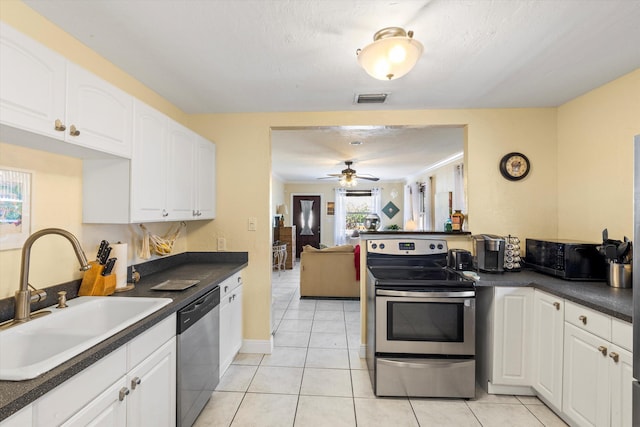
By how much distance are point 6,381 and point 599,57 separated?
3216mm

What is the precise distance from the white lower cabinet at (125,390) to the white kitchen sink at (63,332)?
0.28 feet

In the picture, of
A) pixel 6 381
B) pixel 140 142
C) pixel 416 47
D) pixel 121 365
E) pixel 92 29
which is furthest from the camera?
pixel 140 142

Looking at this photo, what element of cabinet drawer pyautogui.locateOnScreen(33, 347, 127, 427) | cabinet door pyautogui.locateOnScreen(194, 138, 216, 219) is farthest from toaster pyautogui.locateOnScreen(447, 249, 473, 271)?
cabinet drawer pyautogui.locateOnScreen(33, 347, 127, 427)

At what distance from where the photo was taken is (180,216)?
2.34 meters

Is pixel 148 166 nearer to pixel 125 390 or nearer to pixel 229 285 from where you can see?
pixel 229 285

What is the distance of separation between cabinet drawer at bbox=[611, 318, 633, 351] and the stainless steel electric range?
0.74 m

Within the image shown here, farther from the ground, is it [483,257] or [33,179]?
[33,179]

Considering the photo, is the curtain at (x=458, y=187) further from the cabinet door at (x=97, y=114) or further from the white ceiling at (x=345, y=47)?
the cabinet door at (x=97, y=114)

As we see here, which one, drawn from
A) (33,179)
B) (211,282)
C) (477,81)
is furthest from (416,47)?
(33,179)

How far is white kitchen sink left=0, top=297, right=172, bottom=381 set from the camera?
990mm

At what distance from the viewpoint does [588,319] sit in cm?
171

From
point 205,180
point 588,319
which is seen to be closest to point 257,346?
point 205,180

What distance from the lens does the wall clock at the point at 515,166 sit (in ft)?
9.03

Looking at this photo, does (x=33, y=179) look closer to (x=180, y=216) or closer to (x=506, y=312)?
(x=180, y=216)
